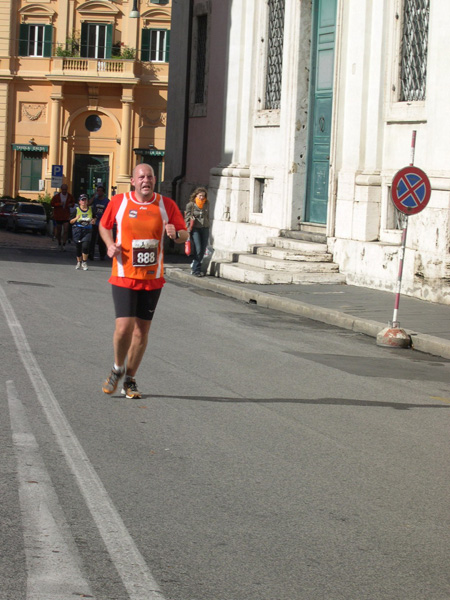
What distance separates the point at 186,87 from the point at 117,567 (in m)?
26.3

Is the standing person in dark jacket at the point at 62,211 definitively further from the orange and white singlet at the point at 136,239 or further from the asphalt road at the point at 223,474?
the orange and white singlet at the point at 136,239

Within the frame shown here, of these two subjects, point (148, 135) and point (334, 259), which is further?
point (148, 135)

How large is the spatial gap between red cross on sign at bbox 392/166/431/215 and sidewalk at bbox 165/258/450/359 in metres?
1.53

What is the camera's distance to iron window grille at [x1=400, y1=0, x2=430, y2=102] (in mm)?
18734

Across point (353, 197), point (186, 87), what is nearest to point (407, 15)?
point (353, 197)

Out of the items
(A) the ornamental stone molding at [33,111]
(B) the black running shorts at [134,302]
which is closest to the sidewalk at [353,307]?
(B) the black running shorts at [134,302]

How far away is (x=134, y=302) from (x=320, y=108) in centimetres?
1482

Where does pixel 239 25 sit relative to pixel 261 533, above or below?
above

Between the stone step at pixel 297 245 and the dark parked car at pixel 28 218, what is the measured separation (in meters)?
25.9

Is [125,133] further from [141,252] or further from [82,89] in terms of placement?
[141,252]

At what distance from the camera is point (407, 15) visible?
1920 cm

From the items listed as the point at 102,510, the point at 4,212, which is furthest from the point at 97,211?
the point at 4,212

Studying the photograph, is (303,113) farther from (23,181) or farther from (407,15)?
(23,181)

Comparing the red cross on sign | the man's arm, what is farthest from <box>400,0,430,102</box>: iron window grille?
the man's arm
